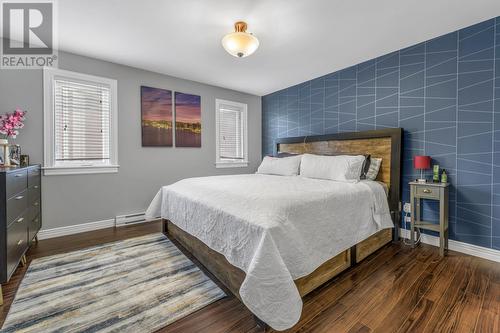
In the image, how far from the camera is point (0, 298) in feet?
5.20

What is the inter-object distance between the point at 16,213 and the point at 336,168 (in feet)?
10.5

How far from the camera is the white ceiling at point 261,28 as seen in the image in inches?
81.0

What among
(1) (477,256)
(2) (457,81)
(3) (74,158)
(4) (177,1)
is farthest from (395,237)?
(3) (74,158)

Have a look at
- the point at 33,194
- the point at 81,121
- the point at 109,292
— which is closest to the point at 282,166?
the point at 109,292

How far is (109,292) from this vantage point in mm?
1757

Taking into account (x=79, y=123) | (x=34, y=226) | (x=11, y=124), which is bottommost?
(x=34, y=226)

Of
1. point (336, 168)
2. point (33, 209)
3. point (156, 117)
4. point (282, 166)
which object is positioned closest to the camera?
point (33, 209)

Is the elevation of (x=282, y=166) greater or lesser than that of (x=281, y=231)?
greater

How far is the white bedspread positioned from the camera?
130cm

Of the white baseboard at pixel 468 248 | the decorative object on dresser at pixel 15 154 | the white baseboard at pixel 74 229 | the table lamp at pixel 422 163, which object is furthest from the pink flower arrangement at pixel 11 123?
the white baseboard at pixel 468 248

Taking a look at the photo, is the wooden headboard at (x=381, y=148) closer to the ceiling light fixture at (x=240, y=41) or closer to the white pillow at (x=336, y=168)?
the white pillow at (x=336, y=168)

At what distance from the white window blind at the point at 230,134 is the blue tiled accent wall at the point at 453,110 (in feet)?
7.53

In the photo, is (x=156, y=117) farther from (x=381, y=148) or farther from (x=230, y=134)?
(x=381, y=148)

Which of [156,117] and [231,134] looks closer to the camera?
[156,117]
